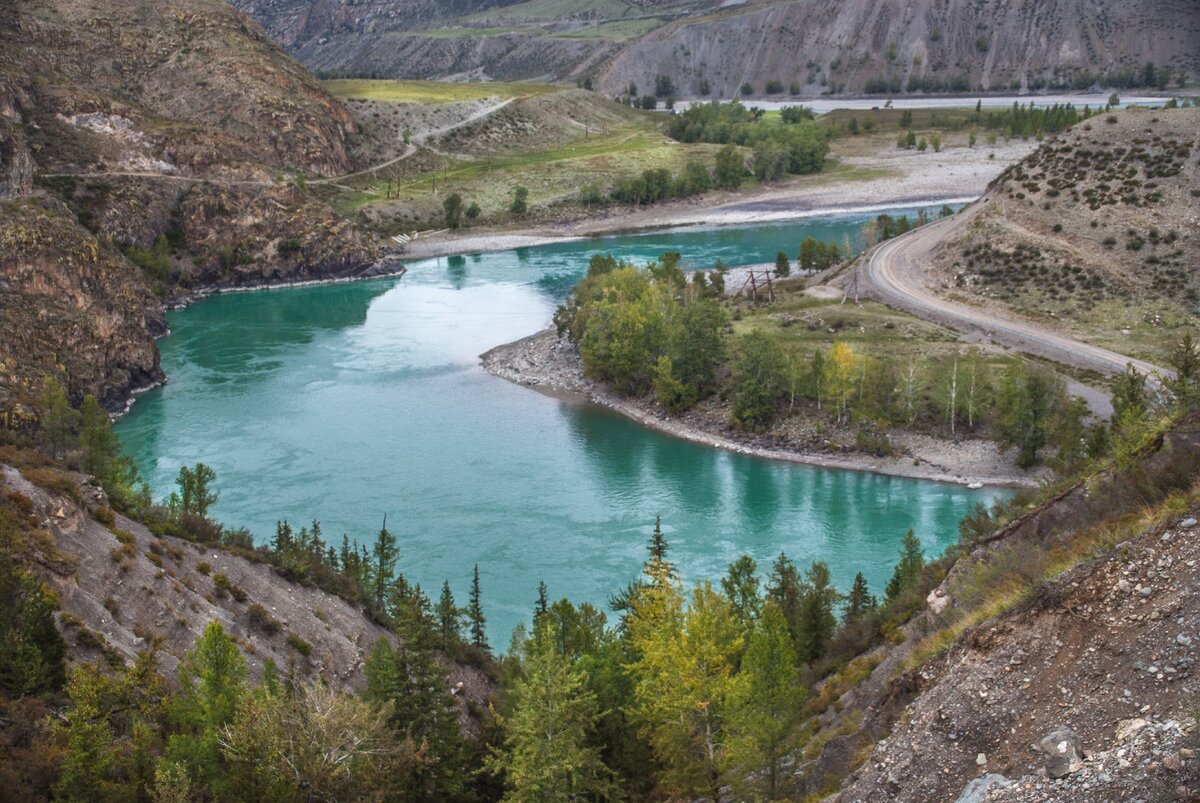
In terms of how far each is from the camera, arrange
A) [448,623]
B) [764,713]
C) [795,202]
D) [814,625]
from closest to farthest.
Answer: [764,713]
[814,625]
[448,623]
[795,202]

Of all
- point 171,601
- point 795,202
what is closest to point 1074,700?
point 171,601

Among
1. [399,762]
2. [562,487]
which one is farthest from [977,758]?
[562,487]

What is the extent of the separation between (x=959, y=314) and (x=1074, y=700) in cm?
6323

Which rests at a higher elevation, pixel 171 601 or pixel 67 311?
pixel 67 311

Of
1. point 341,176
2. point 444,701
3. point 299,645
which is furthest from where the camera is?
point 341,176

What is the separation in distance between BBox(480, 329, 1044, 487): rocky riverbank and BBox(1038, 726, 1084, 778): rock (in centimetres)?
4091

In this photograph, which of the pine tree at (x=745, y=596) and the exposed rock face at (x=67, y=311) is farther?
the exposed rock face at (x=67, y=311)

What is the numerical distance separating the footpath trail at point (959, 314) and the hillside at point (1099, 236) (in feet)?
5.02

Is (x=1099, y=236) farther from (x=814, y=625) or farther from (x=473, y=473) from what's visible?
(x=814, y=625)

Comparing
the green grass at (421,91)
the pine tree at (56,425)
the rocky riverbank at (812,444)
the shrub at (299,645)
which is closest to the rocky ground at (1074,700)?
the shrub at (299,645)

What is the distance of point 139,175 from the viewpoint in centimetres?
11438

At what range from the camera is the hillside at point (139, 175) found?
76.4 metres

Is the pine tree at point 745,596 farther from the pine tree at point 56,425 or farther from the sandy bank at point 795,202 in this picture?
the sandy bank at point 795,202

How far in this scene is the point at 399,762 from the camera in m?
23.8
